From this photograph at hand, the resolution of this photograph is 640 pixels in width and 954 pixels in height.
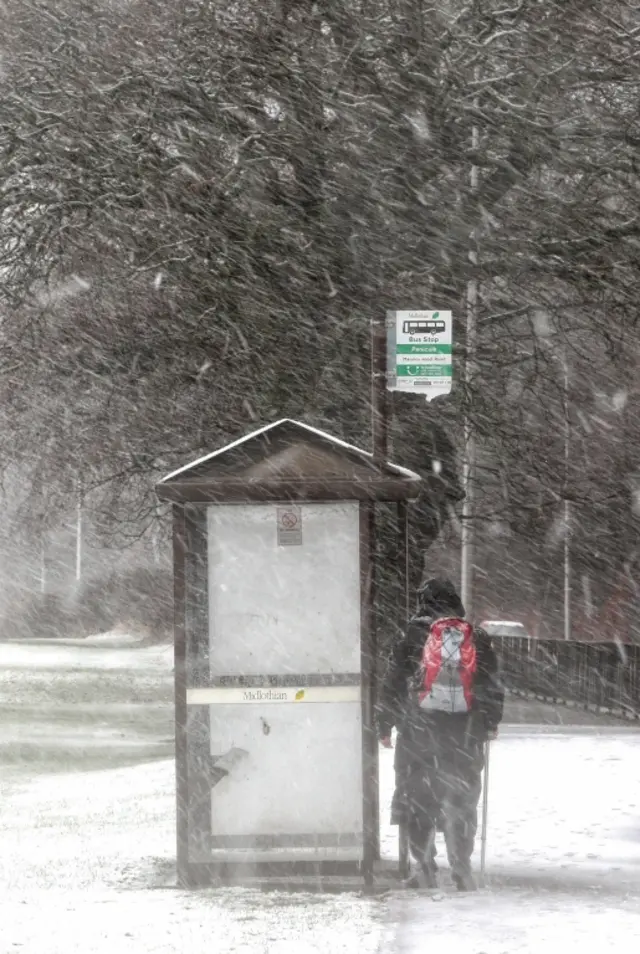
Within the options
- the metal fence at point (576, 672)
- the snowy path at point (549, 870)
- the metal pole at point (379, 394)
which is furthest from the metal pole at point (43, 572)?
the metal pole at point (379, 394)

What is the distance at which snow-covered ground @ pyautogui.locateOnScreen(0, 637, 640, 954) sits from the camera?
743 centimetres

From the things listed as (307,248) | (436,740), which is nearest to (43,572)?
(307,248)

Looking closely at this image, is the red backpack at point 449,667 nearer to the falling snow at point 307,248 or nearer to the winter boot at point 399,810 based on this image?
the winter boot at point 399,810

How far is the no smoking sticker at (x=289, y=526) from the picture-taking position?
9.10 m

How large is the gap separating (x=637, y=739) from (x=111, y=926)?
10938 mm

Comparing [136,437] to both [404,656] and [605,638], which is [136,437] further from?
[605,638]

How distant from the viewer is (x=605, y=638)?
125ft

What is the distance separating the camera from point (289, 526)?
9.11 meters

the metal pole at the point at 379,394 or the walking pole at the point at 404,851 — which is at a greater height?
the metal pole at the point at 379,394

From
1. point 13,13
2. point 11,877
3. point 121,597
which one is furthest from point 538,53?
point 121,597

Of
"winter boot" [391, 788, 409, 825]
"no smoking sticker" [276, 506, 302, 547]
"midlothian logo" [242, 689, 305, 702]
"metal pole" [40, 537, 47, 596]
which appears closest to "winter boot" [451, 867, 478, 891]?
"winter boot" [391, 788, 409, 825]

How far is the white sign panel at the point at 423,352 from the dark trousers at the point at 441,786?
1840mm

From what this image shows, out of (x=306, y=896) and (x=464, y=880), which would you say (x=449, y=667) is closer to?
(x=464, y=880)

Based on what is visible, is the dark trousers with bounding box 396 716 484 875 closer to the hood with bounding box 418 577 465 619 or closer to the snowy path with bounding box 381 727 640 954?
the snowy path with bounding box 381 727 640 954
